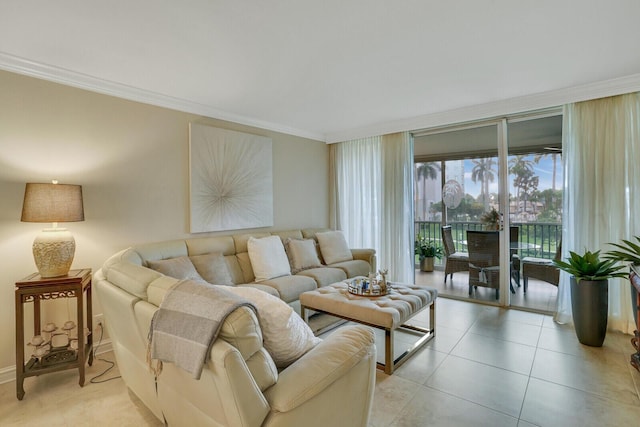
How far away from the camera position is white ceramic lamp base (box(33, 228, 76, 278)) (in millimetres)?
2293

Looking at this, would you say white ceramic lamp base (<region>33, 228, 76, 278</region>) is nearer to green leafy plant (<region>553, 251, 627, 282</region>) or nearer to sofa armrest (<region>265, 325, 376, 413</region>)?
sofa armrest (<region>265, 325, 376, 413</region>)

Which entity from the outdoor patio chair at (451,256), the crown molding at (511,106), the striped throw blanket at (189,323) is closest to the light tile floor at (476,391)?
the striped throw blanket at (189,323)

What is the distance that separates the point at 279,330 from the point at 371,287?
65.5 inches

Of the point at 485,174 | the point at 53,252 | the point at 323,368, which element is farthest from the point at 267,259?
the point at 485,174

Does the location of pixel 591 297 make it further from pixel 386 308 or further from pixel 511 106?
pixel 511 106

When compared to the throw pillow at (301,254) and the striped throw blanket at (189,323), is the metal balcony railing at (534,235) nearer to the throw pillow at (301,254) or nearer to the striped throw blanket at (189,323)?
the throw pillow at (301,254)

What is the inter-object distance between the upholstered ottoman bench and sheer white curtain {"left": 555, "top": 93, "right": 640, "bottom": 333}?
1659 millimetres

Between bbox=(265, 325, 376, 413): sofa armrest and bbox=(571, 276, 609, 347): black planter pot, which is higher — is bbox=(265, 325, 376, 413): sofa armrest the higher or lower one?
the higher one

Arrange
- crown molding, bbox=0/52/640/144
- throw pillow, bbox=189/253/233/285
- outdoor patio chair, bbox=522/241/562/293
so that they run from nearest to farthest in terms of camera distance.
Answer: crown molding, bbox=0/52/640/144 → throw pillow, bbox=189/253/233/285 → outdoor patio chair, bbox=522/241/562/293

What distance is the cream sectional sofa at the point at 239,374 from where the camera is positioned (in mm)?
1103

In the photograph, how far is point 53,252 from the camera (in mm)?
2314

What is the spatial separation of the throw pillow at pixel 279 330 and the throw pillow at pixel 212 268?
1.76 m

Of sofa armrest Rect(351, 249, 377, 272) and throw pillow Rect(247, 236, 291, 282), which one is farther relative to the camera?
sofa armrest Rect(351, 249, 377, 272)

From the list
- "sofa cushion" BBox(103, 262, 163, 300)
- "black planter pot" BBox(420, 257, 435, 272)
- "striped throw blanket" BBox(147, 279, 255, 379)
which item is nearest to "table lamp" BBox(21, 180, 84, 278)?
"sofa cushion" BBox(103, 262, 163, 300)
